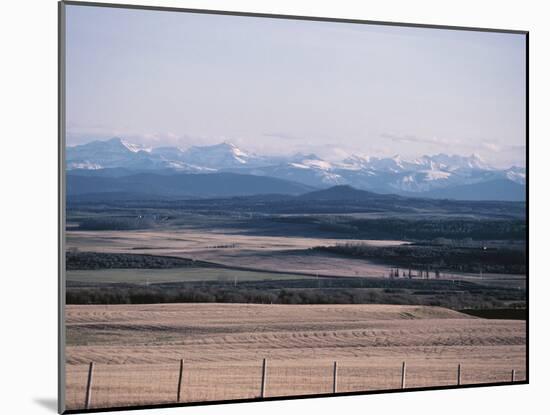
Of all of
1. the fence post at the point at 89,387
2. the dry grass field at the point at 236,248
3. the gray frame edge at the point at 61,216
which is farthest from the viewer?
the dry grass field at the point at 236,248

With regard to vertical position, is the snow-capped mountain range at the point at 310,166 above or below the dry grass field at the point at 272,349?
above

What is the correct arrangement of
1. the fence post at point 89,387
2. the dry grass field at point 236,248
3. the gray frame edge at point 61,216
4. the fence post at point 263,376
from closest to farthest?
the gray frame edge at point 61,216, the fence post at point 89,387, the dry grass field at point 236,248, the fence post at point 263,376

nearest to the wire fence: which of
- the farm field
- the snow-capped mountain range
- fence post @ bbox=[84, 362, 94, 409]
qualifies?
fence post @ bbox=[84, 362, 94, 409]

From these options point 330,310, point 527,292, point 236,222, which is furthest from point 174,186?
point 527,292

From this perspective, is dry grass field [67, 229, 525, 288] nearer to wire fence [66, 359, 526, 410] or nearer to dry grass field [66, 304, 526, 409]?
dry grass field [66, 304, 526, 409]

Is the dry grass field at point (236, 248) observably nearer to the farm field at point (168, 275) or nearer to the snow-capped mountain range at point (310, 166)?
the farm field at point (168, 275)

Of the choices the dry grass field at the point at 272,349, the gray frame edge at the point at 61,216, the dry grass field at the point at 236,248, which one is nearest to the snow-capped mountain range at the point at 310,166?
the gray frame edge at the point at 61,216

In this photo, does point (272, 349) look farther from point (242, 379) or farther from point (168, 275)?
point (168, 275)
